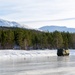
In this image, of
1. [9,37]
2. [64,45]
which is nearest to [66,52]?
[9,37]

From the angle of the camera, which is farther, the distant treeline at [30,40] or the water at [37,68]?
the distant treeline at [30,40]

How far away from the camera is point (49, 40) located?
14838 centimetres

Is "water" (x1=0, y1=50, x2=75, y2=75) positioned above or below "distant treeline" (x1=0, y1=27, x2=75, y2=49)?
below

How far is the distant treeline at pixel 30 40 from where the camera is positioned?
127m

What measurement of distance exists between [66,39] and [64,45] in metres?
4.00

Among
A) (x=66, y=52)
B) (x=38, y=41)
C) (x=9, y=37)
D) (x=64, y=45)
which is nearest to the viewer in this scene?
(x=66, y=52)

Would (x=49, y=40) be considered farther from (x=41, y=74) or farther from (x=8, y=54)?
(x=41, y=74)

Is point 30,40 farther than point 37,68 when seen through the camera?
Yes

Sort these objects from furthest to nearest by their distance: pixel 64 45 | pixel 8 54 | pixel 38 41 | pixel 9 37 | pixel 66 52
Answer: pixel 64 45, pixel 38 41, pixel 9 37, pixel 66 52, pixel 8 54

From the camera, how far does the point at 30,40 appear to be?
136 metres

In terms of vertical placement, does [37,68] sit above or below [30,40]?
below

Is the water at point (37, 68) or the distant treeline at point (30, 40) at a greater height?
the distant treeline at point (30, 40)

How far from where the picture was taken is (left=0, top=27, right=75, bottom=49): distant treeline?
12744 centimetres

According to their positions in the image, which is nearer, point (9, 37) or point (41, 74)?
point (41, 74)
